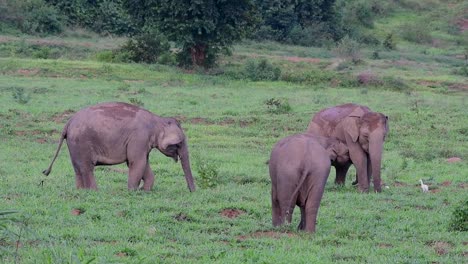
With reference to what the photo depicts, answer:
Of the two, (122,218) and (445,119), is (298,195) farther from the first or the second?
(445,119)

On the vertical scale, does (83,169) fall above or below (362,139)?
above

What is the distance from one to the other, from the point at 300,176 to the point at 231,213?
1594mm

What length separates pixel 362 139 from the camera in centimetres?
1486

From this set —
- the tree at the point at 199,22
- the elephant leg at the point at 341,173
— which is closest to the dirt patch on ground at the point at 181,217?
the elephant leg at the point at 341,173

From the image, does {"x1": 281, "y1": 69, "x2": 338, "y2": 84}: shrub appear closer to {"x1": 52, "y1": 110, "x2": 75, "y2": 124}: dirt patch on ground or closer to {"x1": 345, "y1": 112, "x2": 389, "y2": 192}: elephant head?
{"x1": 52, "y1": 110, "x2": 75, "y2": 124}: dirt patch on ground

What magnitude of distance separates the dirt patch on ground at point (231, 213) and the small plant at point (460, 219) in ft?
8.45

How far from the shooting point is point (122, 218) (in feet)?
35.9

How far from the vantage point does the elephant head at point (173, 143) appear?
13547 millimetres

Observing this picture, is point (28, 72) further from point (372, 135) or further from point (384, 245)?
point (384, 245)

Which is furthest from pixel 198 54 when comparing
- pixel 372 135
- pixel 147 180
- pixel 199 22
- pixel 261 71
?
pixel 147 180

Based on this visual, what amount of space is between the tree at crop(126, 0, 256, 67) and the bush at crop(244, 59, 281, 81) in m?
1.78

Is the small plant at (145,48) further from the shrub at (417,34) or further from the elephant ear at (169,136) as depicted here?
the elephant ear at (169,136)

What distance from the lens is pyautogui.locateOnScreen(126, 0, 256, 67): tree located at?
116 ft

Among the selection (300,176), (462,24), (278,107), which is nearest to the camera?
(300,176)
